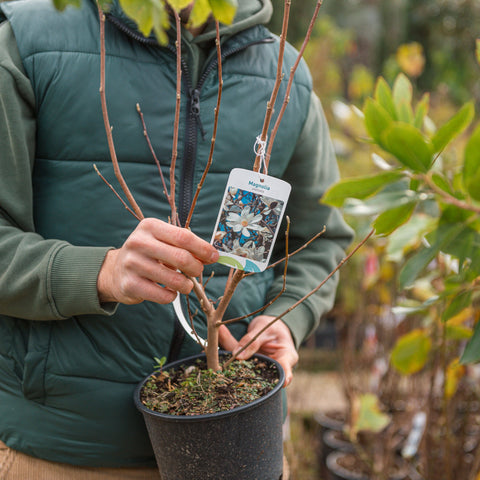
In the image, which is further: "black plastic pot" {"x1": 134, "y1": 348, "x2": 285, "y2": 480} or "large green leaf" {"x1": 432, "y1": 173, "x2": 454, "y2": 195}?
"black plastic pot" {"x1": 134, "y1": 348, "x2": 285, "y2": 480}

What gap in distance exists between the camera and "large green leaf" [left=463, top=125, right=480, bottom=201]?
0.66 meters

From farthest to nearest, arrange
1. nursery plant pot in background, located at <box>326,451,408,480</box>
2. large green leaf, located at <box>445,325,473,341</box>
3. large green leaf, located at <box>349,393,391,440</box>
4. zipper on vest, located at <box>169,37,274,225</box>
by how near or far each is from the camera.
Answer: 1. nursery plant pot in background, located at <box>326,451,408,480</box>
2. large green leaf, located at <box>349,393,391,440</box>
3. large green leaf, located at <box>445,325,473,341</box>
4. zipper on vest, located at <box>169,37,274,225</box>

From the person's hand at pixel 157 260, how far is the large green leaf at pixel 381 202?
24 centimetres

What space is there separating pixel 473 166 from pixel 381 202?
120 mm

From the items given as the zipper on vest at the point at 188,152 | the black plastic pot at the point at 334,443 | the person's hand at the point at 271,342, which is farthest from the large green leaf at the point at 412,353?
the black plastic pot at the point at 334,443

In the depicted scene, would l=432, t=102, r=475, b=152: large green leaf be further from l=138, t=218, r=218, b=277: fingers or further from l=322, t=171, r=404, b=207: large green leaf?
l=138, t=218, r=218, b=277: fingers

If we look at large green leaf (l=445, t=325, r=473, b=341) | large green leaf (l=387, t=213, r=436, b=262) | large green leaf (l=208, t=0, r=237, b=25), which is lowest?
large green leaf (l=445, t=325, r=473, b=341)

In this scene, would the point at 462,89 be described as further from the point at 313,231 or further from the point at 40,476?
the point at 40,476

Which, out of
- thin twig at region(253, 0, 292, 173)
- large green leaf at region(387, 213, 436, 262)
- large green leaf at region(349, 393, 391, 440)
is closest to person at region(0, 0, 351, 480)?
thin twig at region(253, 0, 292, 173)

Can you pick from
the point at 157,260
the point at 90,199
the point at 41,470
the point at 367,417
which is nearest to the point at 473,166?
the point at 157,260

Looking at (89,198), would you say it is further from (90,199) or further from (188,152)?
(188,152)

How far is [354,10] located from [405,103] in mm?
7118

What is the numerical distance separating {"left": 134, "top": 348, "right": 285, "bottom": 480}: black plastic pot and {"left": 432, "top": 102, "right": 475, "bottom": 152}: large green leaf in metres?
0.48

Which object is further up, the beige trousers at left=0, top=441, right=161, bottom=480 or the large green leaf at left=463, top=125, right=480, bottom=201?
the large green leaf at left=463, top=125, right=480, bottom=201
